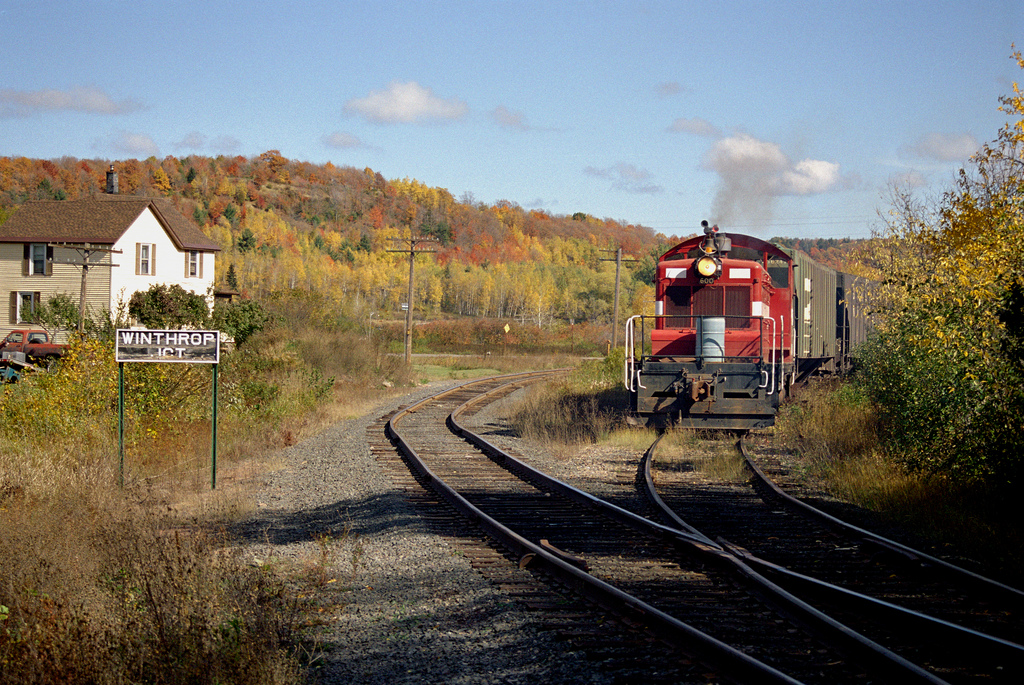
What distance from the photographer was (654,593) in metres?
6.30

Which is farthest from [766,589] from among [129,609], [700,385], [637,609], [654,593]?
[700,385]

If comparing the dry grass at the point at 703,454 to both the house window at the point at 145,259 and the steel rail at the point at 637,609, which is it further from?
the house window at the point at 145,259

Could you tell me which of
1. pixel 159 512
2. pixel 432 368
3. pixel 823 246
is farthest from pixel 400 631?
pixel 823 246

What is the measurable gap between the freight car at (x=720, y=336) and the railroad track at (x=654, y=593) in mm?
4121

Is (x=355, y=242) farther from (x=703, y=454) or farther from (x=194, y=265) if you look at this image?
(x=703, y=454)

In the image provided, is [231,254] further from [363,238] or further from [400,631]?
[400,631]

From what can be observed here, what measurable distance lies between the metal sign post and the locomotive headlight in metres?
8.35

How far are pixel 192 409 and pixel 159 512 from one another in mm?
7576

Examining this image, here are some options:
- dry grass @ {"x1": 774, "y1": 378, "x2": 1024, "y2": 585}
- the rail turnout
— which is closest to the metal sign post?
the rail turnout

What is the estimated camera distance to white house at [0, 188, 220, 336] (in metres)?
43.1

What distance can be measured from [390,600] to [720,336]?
10229 millimetres

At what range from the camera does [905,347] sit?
13.3 meters

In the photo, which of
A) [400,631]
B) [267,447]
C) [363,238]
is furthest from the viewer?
[363,238]

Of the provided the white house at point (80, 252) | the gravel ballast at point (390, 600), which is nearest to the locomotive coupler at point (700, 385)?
the gravel ballast at point (390, 600)
